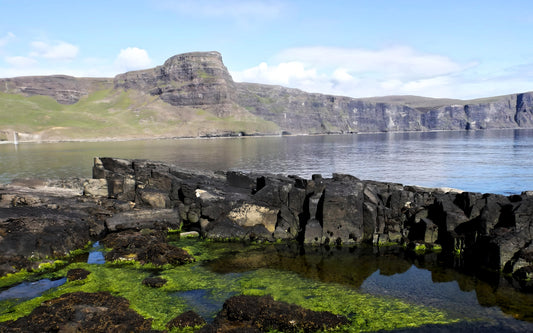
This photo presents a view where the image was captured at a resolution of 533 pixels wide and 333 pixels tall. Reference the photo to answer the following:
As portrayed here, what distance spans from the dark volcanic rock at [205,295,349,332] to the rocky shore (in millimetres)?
4306

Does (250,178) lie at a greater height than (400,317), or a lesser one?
greater

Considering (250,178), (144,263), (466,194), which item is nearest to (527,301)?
(466,194)

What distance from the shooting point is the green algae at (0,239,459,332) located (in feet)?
38.0

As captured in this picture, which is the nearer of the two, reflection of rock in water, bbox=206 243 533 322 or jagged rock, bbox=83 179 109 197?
reflection of rock in water, bbox=206 243 533 322

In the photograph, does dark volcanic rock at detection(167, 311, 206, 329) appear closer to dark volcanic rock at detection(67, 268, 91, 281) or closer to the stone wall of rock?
dark volcanic rock at detection(67, 268, 91, 281)

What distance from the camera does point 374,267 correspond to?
654 inches

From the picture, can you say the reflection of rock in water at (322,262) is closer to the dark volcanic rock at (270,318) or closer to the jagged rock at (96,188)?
the dark volcanic rock at (270,318)

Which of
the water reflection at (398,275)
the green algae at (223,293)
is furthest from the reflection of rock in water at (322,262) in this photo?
the green algae at (223,293)

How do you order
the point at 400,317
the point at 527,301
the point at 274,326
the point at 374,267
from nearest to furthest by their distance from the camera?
the point at 274,326 < the point at 400,317 < the point at 527,301 < the point at 374,267

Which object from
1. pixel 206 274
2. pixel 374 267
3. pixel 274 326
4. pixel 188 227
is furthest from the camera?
pixel 188 227

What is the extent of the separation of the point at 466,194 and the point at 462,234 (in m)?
3.05

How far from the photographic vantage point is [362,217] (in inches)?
815

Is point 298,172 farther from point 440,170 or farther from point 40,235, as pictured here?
point 40,235

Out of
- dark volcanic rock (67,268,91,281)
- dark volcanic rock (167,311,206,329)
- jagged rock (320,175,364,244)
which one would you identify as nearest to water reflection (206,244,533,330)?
jagged rock (320,175,364,244)
